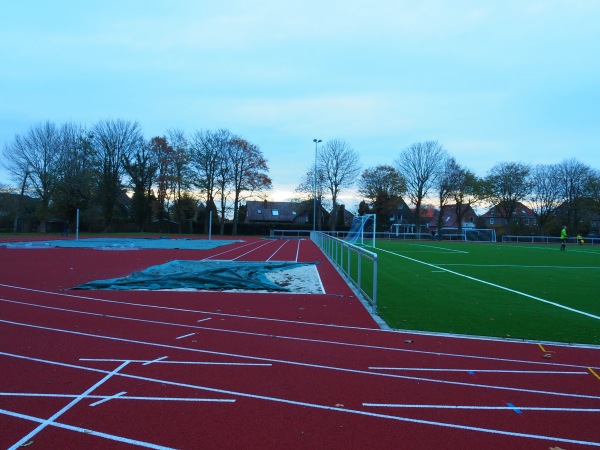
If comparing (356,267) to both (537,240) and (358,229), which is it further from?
(537,240)

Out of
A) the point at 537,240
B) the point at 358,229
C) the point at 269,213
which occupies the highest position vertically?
the point at 269,213

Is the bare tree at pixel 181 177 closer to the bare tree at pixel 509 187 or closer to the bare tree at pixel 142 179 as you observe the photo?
the bare tree at pixel 142 179

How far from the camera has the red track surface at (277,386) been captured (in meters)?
3.36

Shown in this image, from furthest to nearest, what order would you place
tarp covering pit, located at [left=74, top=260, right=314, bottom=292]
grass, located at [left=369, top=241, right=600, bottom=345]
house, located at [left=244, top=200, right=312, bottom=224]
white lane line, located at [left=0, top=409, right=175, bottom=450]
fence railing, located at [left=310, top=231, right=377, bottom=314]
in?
house, located at [left=244, top=200, right=312, bottom=224], tarp covering pit, located at [left=74, top=260, right=314, bottom=292], fence railing, located at [left=310, top=231, right=377, bottom=314], grass, located at [left=369, top=241, right=600, bottom=345], white lane line, located at [left=0, top=409, right=175, bottom=450]

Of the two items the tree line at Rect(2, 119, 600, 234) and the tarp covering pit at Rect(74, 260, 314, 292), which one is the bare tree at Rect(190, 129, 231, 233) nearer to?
the tree line at Rect(2, 119, 600, 234)

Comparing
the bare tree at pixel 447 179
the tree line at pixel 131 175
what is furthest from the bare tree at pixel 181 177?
the bare tree at pixel 447 179

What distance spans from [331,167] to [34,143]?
122 feet

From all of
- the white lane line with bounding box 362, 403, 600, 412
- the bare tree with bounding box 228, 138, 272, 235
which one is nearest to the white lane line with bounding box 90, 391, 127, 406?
the white lane line with bounding box 362, 403, 600, 412

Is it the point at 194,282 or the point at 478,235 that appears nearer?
the point at 194,282

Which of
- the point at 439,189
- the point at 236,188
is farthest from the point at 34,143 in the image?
the point at 439,189

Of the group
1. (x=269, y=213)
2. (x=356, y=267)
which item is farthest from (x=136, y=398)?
(x=269, y=213)

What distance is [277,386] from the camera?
4.35 m

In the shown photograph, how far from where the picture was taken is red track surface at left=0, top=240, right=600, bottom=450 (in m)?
3.36

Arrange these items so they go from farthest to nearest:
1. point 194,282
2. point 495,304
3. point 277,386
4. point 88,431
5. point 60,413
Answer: point 194,282
point 495,304
point 277,386
point 60,413
point 88,431
